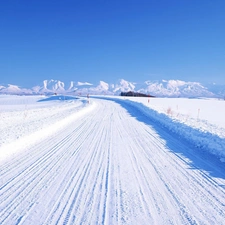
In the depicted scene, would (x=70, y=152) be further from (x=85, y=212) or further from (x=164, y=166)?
(x=85, y=212)

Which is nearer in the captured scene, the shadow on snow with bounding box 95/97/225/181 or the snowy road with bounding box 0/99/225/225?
the snowy road with bounding box 0/99/225/225

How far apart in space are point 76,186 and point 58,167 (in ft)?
4.53

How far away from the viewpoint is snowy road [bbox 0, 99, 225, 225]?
382 centimetres

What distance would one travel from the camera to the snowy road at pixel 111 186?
382 cm

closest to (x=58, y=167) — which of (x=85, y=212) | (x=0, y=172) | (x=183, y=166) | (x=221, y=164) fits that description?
(x=0, y=172)

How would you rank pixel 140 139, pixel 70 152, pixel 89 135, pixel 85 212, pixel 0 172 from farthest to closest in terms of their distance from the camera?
pixel 89 135 < pixel 140 139 < pixel 70 152 < pixel 0 172 < pixel 85 212

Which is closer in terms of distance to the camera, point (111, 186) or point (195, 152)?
point (111, 186)

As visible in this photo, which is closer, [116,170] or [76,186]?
[76,186]

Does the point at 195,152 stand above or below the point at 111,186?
below

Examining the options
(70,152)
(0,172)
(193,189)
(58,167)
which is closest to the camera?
(193,189)

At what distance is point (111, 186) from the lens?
4965mm

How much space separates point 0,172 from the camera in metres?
5.73

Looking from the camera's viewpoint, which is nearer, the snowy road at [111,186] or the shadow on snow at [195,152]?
the snowy road at [111,186]

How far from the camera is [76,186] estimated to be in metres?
4.93
